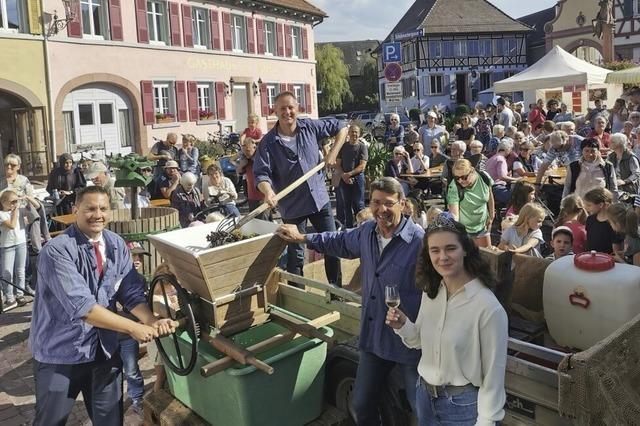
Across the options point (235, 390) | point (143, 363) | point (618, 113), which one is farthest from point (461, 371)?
point (618, 113)

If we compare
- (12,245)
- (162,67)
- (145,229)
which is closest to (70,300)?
(145,229)

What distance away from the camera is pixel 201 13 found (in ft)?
88.8

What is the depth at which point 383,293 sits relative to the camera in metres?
3.62

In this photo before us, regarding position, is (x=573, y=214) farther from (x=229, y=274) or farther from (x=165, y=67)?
(x=165, y=67)

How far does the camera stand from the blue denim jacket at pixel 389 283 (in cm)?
356

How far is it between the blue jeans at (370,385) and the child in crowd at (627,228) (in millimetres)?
2607

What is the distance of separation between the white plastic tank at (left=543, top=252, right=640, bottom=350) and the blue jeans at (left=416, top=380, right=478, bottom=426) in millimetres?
1196

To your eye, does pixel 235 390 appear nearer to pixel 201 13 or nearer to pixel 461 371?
pixel 461 371

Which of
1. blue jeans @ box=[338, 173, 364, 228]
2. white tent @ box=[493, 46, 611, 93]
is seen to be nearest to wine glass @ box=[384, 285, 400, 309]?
blue jeans @ box=[338, 173, 364, 228]

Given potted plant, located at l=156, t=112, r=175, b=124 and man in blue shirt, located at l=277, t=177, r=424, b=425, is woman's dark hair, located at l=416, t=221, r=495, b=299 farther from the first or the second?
potted plant, located at l=156, t=112, r=175, b=124

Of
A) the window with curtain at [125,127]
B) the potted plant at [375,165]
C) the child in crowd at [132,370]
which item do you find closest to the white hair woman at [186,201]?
the child in crowd at [132,370]

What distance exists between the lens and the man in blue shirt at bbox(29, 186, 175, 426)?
143 inches

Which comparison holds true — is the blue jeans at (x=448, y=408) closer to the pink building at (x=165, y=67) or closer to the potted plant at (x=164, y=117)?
the pink building at (x=165, y=67)

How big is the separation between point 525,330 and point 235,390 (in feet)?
6.02
